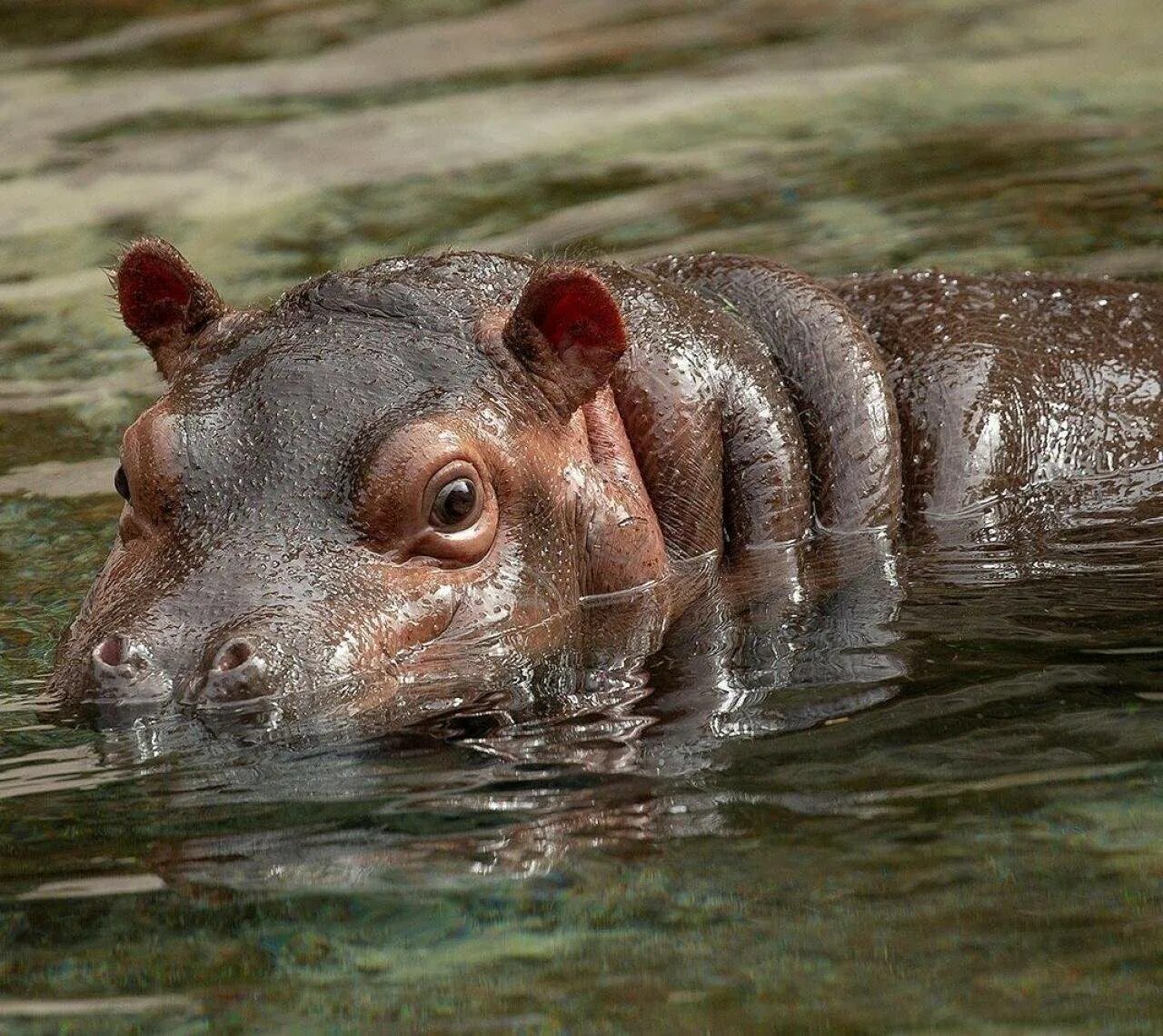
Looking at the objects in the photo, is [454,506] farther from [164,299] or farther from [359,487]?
[164,299]

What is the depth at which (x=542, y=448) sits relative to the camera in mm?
5742

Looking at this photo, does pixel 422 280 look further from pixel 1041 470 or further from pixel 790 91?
pixel 790 91

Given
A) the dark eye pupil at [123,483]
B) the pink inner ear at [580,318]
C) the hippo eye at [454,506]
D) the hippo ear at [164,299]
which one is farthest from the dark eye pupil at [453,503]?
the hippo ear at [164,299]

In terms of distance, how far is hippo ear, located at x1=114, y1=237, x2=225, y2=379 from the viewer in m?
6.04

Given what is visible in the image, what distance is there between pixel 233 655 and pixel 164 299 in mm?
1666

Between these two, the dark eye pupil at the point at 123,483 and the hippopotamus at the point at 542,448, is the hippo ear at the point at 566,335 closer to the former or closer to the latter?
the hippopotamus at the point at 542,448

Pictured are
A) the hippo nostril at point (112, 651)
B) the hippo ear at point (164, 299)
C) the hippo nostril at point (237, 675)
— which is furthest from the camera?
the hippo ear at point (164, 299)

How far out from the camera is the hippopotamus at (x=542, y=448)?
5082 mm

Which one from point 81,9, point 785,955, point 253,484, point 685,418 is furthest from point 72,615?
point 81,9

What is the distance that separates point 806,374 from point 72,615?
2.34 meters

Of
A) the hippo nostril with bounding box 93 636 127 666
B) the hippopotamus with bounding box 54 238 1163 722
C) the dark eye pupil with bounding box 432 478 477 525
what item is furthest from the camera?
the dark eye pupil with bounding box 432 478 477 525

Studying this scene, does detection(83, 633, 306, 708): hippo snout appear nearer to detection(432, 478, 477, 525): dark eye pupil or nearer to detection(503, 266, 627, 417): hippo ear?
detection(432, 478, 477, 525): dark eye pupil

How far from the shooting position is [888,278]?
23.8 feet

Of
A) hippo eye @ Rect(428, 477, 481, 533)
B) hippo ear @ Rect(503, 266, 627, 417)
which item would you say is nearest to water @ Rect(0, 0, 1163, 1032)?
hippo eye @ Rect(428, 477, 481, 533)
